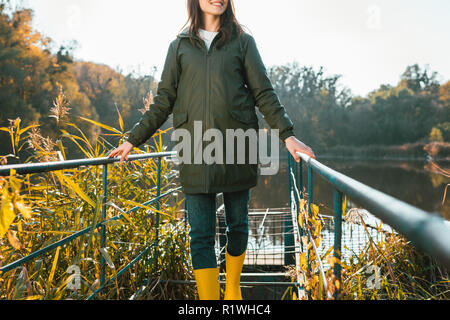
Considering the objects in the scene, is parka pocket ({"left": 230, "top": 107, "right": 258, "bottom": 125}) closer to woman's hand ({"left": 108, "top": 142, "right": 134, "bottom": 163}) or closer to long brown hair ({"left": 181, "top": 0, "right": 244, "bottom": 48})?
long brown hair ({"left": 181, "top": 0, "right": 244, "bottom": 48})

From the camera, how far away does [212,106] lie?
4.65 ft

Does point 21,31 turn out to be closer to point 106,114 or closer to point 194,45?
point 106,114

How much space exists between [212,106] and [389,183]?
61.6 feet

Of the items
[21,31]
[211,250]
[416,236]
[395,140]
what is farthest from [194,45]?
[395,140]

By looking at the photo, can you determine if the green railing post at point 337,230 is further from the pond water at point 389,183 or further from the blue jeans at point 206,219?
the pond water at point 389,183

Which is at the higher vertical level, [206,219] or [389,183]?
[206,219]

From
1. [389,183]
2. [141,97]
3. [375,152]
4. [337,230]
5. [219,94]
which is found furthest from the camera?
[375,152]

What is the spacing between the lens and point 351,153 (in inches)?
999

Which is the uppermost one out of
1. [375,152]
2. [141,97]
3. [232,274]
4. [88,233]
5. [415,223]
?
[141,97]

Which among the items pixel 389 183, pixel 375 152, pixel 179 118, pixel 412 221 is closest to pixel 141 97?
pixel 179 118

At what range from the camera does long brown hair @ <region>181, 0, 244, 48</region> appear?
58.8 inches

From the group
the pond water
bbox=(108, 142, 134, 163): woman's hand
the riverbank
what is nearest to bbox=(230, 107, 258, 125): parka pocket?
bbox=(108, 142, 134, 163): woman's hand

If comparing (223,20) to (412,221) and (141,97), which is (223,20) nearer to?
(412,221)
